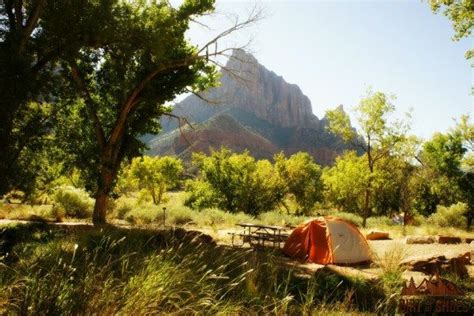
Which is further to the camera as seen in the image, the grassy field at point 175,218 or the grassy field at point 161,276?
the grassy field at point 175,218

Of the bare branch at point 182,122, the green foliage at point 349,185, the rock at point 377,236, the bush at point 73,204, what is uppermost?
the bare branch at point 182,122

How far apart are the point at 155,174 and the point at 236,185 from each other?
15044 mm

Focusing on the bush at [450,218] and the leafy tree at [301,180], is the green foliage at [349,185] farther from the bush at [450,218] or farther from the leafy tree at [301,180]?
the bush at [450,218]

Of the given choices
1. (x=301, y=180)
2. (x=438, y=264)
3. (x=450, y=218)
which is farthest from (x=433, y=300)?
(x=301, y=180)

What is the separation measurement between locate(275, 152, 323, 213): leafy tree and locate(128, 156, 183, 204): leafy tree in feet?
45.4

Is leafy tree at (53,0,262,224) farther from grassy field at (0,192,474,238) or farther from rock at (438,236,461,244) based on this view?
rock at (438,236,461,244)

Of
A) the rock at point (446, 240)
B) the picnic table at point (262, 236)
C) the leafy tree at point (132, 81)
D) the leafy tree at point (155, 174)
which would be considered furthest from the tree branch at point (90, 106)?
the leafy tree at point (155, 174)

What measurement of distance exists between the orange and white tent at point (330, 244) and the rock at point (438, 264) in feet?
6.70

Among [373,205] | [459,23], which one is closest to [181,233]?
[459,23]

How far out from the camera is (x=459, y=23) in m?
14.7

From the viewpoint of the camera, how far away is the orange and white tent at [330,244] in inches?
518

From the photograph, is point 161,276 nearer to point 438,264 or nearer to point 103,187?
point 438,264

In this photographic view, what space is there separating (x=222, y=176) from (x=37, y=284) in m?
30.5

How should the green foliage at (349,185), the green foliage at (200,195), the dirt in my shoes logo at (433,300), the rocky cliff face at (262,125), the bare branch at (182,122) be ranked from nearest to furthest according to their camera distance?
1. the dirt in my shoes logo at (433,300)
2. the bare branch at (182,122)
3. the green foliage at (349,185)
4. the green foliage at (200,195)
5. the rocky cliff face at (262,125)
